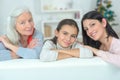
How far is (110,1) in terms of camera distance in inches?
154

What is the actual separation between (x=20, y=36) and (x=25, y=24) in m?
0.15

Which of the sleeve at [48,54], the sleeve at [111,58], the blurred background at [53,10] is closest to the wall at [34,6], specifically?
the blurred background at [53,10]

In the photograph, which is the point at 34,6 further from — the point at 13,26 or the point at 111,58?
the point at 111,58

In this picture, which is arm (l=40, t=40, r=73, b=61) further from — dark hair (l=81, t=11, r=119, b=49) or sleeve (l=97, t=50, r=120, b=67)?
dark hair (l=81, t=11, r=119, b=49)

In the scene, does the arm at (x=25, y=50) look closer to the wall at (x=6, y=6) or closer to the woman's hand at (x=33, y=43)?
the woman's hand at (x=33, y=43)

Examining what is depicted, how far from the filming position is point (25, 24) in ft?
5.51

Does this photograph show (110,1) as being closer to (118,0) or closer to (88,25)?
(118,0)

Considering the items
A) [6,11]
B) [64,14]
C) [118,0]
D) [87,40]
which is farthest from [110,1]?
[87,40]

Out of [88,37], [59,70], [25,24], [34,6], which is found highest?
[34,6]

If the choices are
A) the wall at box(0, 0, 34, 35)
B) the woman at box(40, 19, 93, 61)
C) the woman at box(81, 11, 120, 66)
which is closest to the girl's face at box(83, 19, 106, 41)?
the woman at box(81, 11, 120, 66)

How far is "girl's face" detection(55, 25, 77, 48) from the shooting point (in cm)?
164

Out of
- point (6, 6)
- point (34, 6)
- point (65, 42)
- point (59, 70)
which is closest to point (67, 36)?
point (65, 42)

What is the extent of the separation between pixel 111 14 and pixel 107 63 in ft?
8.81

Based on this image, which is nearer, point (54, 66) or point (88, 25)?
point (54, 66)
